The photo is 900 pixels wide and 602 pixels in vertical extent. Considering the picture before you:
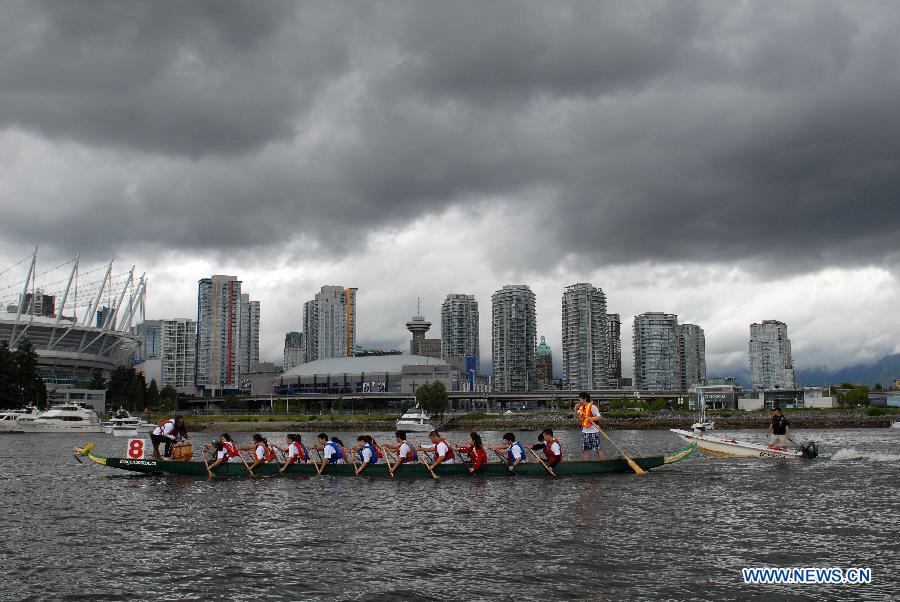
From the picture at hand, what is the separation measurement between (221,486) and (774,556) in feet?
82.9

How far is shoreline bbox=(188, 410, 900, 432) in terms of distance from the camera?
134 metres

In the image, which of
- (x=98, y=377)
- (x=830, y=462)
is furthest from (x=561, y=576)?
(x=98, y=377)

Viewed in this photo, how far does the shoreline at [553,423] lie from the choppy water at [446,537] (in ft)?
332

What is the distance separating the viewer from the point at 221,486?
3581cm

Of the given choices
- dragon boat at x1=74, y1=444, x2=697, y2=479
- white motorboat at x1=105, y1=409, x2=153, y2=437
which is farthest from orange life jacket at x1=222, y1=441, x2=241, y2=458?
white motorboat at x1=105, y1=409, x2=153, y2=437

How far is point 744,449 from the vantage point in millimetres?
47281

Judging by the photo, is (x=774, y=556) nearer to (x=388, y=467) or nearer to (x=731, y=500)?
(x=731, y=500)

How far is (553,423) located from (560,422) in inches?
94.6

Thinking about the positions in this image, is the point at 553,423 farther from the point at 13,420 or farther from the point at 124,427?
the point at 13,420

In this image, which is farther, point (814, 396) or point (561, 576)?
point (814, 396)

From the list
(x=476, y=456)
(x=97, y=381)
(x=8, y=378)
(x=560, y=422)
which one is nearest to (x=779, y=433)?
(x=476, y=456)

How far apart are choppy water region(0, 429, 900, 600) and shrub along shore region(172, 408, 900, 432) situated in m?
102

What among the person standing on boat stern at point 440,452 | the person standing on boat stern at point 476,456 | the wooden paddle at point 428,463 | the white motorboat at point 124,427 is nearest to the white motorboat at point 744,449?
the person standing on boat stern at point 476,456

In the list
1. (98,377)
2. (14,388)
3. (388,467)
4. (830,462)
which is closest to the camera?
(388,467)
